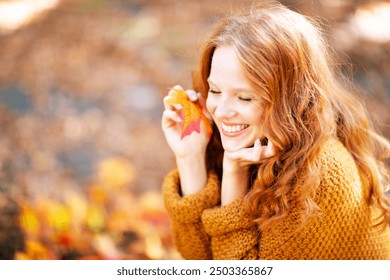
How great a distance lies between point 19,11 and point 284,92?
265 cm

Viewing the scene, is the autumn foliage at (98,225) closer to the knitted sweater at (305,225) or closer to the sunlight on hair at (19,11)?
the knitted sweater at (305,225)

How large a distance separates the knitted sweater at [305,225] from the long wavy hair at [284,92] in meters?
0.05

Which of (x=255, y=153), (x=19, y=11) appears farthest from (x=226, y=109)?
(x=19, y=11)

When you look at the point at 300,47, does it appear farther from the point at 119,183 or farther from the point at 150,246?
the point at 119,183

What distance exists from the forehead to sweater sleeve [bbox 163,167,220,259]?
389 mm

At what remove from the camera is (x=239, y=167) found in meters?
1.68

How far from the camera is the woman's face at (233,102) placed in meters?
1.55

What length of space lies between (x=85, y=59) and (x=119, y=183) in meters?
1.06

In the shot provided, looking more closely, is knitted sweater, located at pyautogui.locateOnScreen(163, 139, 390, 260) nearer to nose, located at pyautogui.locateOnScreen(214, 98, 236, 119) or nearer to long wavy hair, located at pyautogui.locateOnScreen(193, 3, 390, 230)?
long wavy hair, located at pyautogui.locateOnScreen(193, 3, 390, 230)

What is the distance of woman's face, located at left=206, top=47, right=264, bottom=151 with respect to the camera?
155cm

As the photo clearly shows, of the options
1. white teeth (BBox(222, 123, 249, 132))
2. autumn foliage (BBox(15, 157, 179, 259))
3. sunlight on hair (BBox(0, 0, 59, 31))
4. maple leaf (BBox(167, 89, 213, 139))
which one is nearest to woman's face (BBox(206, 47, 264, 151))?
white teeth (BBox(222, 123, 249, 132))

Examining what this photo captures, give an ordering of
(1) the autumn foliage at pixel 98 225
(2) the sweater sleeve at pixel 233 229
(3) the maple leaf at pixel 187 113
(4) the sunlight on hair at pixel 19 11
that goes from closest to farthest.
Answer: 1. (2) the sweater sleeve at pixel 233 229
2. (3) the maple leaf at pixel 187 113
3. (1) the autumn foliage at pixel 98 225
4. (4) the sunlight on hair at pixel 19 11

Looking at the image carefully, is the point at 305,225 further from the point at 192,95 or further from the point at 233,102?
the point at 192,95

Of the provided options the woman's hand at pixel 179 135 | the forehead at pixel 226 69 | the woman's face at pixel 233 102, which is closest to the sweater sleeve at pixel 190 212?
the woman's hand at pixel 179 135
